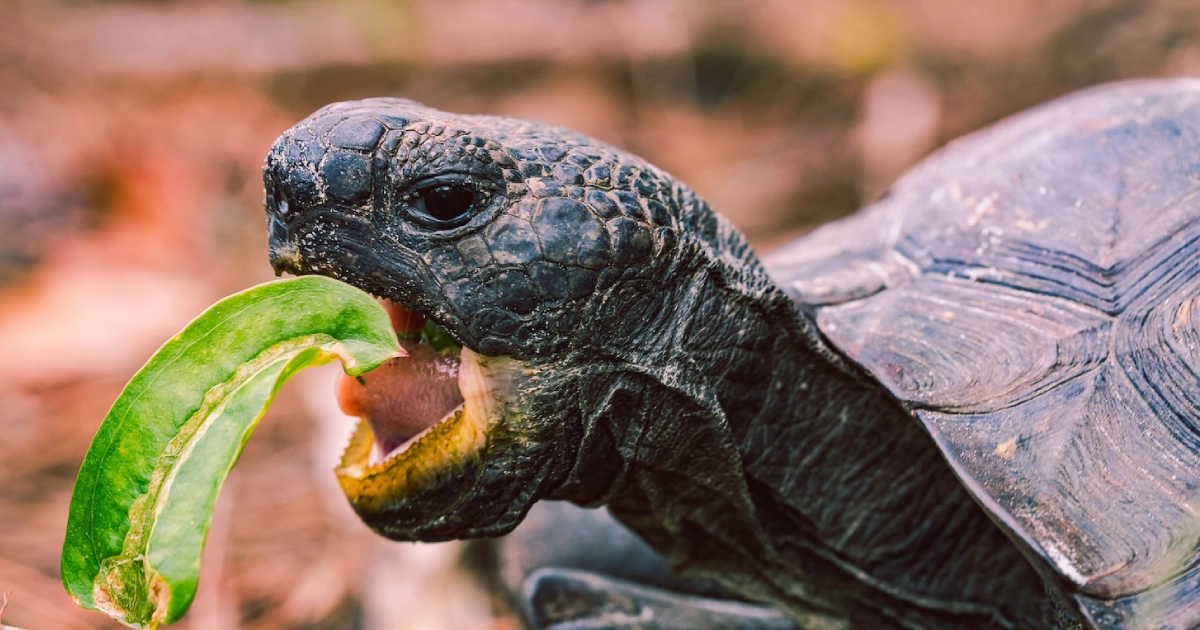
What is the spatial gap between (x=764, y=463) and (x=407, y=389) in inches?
28.0

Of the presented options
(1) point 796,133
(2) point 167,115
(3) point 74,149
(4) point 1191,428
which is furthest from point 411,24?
(4) point 1191,428

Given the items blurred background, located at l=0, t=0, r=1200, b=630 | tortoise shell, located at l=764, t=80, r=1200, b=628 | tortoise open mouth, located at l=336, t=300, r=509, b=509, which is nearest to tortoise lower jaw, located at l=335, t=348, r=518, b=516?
tortoise open mouth, located at l=336, t=300, r=509, b=509

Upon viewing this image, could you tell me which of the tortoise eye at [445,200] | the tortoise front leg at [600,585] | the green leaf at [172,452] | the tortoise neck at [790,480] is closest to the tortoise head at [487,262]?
the tortoise eye at [445,200]

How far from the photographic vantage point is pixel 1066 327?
176 cm

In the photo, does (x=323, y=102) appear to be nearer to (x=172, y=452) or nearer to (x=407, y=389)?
(x=407, y=389)

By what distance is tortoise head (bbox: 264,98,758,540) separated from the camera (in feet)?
4.99

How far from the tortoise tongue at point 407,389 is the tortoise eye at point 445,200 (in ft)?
0.73

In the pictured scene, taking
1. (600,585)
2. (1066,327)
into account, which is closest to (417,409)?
(600,585)

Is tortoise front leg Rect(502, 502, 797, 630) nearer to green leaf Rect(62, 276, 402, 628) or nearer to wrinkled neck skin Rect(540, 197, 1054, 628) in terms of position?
wrinkled neck skin Rect(540, 197, 1054, 628)

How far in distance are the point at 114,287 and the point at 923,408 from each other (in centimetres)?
450

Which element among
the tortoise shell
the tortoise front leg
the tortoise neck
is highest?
the tortoise shell

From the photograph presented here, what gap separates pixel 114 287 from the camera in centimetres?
498

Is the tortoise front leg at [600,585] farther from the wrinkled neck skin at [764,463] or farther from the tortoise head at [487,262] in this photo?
the tortoise head at [487,262]

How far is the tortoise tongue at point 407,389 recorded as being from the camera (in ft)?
5.52
